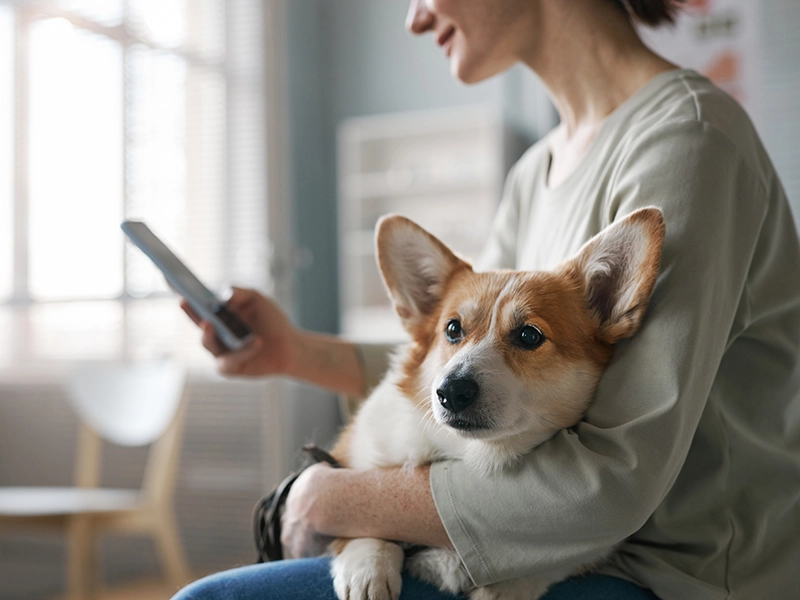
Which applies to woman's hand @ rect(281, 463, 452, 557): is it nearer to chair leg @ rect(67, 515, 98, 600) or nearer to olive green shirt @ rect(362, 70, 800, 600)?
olive green shirt @ rect(362, 70, 800, 600)

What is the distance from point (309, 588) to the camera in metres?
0.96

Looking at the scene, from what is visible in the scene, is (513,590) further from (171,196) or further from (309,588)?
(171,196)

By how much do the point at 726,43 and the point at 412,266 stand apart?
2982 millimetres

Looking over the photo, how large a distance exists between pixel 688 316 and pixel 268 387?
233 centimetres

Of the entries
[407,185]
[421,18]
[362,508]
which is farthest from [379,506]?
[407,185]

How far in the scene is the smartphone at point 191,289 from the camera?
4.31ft

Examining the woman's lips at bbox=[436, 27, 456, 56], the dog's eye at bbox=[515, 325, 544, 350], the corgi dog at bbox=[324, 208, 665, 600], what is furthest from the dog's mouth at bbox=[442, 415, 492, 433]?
the woman's lips at bbox=[436, 27, 456, 56]

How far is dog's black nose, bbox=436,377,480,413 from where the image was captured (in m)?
0.91

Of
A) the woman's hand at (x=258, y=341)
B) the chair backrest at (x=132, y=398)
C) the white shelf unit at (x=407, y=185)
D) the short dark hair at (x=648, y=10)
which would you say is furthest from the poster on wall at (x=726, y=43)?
the woman's hand at (x=258, y=341)

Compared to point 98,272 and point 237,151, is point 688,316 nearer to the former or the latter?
point 98,272

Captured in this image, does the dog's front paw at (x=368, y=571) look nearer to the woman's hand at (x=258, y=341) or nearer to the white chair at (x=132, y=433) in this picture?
the woman's hand at (x=258, y=341)

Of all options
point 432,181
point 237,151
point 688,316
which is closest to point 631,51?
point 688,316

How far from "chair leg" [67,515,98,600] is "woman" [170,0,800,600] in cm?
169

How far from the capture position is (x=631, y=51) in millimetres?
1204
